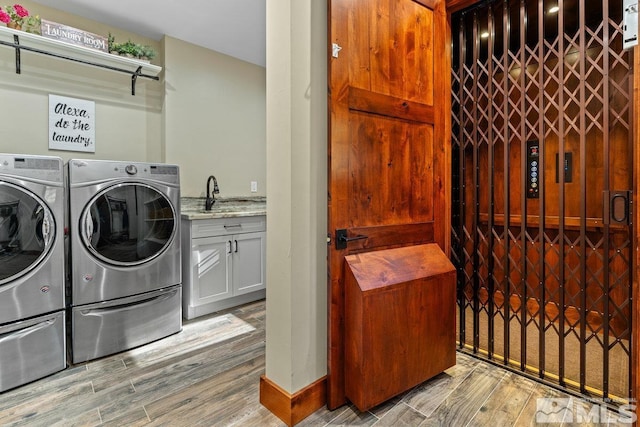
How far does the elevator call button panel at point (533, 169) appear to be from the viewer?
210 cm

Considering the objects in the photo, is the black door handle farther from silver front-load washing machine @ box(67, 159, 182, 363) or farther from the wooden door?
silver front-load washing machine @ box(67, 159, 182, 363)

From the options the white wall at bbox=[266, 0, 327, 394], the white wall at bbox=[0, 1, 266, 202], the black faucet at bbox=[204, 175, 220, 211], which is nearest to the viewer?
the white wall at bbox=[266, 0, 327, 394]

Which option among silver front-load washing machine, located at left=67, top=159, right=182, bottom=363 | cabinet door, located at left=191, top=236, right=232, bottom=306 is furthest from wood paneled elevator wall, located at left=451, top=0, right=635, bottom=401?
silver front-load washing machine, located at left=67, top=159, right=182, bottom=363

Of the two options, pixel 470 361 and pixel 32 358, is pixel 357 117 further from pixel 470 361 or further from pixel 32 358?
pixel 32 358

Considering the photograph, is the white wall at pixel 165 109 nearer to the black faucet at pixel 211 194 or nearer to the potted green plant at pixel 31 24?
the black faucet at pixel 211 194

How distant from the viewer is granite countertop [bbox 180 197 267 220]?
9.64ft

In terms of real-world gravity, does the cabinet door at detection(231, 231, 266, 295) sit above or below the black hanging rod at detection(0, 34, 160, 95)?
below

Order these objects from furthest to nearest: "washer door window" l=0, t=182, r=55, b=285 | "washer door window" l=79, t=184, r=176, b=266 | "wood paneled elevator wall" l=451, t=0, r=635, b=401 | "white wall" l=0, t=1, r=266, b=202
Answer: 1. "white wall" l=0, t=1, r=266, b=202
2. "washer door window" l=79, t=184, r=176, b=266
3. "washer door window" l=0, t=182, r=55, b=285
4. "wood paneled elevator wall" l=451, t=0, r=635, b=401

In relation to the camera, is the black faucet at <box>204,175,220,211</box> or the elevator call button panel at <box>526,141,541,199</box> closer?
the elevator call button panel at <box>526,141,541,199</box>

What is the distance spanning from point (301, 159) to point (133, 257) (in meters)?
1.60

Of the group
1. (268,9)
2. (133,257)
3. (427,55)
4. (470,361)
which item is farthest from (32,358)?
(427,55)

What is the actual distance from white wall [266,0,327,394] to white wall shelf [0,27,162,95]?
186 centimetres

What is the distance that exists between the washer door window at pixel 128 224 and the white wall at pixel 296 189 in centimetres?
126

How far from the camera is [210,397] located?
1.83 metres
